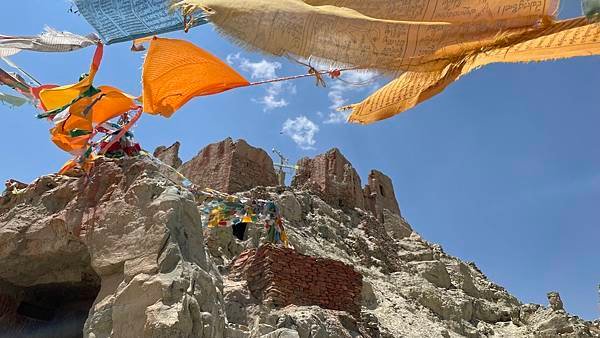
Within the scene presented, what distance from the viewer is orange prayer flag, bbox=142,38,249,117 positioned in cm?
510

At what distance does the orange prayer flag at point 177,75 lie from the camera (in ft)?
16.7

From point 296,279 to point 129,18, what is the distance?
4711mm

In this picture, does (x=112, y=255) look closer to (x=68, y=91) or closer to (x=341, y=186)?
(x=68, y=91)

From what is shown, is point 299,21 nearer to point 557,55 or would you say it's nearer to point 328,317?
point 557,55

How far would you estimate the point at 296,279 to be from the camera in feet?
27.3

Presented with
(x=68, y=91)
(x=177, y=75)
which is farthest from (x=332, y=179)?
(x=177, y=75)

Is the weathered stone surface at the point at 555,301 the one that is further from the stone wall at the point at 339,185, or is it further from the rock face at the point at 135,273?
the rock face at the point at 135,273

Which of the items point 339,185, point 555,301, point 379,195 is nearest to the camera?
point 555,301

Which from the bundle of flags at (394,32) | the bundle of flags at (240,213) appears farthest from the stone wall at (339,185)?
the bundle of flags at (394,32)

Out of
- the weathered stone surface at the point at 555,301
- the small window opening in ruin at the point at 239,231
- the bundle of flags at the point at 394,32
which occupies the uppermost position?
the weathered stone surface at the point at 555,301

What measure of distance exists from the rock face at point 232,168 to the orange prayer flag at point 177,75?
19509 mm

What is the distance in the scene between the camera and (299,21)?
364 cm

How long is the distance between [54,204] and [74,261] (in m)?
0.51

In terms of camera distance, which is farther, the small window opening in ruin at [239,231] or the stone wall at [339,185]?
the stone wall at [339,185]
